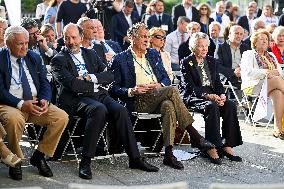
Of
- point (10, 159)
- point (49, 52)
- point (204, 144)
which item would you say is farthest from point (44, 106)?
point (204, 144)

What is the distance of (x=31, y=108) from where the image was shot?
22.2 ft

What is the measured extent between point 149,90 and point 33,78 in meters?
1.37

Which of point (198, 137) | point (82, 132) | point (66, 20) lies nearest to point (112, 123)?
point (82, 132)

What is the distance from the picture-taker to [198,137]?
7.77m

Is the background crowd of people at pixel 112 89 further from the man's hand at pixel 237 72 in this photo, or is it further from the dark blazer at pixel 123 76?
the man's hand at pixel 237 72

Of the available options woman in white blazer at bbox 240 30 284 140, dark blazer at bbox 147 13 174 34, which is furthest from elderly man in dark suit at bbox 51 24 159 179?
dark blazer at bbox 147 13 174 34

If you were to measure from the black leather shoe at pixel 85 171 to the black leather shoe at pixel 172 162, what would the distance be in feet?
3.26

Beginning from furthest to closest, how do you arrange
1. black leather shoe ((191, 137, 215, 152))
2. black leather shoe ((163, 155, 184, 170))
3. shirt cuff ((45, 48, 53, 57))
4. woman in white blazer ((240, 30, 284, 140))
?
woman in white blazer ((240, 30, 284, 140)), shirt cuff ((45, 48, 53, 57)), black leather shoe ((191, 137, 215, 152)), black leather shoe ((163, 155, 184, 170))

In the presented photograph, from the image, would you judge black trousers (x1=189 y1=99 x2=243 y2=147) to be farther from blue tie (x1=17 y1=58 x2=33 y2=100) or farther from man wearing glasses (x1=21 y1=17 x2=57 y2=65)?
blue tie (x1=17 y1=58 x2=33 y2=100)

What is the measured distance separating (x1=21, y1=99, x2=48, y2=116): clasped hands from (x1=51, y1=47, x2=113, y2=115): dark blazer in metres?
0.35

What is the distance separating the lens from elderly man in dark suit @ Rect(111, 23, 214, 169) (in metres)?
7.56

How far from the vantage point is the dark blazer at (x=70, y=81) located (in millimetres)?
7180

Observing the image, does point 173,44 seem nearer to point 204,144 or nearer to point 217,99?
point 217,99

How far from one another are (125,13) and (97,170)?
689 cm
